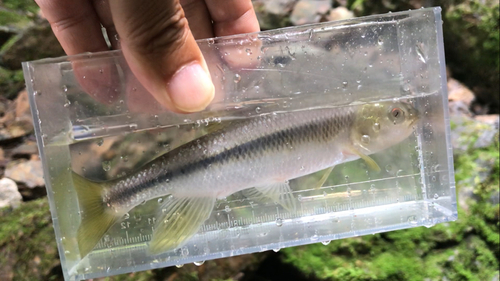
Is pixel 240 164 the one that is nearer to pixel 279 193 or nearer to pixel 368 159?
pixel 279 193

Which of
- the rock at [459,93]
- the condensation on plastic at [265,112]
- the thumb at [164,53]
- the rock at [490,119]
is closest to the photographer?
the thumb at [164,53]

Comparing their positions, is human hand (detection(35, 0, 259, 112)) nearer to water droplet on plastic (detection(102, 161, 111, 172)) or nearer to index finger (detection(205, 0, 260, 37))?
water droplet on plastic (detection(102, 161, 111, 172))

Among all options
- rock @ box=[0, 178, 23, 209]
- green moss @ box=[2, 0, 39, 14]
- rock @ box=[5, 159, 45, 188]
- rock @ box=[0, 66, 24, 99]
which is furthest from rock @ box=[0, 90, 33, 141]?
green moss @ box=[2, 0, 39, 14]

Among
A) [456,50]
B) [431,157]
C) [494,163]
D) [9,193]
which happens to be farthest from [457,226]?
[9,193]

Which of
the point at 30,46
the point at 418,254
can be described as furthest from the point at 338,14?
the point at 30,46

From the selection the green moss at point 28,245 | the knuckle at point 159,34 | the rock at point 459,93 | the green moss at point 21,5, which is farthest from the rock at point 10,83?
the rock at point 459,93

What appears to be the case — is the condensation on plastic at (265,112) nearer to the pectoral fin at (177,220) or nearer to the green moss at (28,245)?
the pectoral fin at (177,220)
